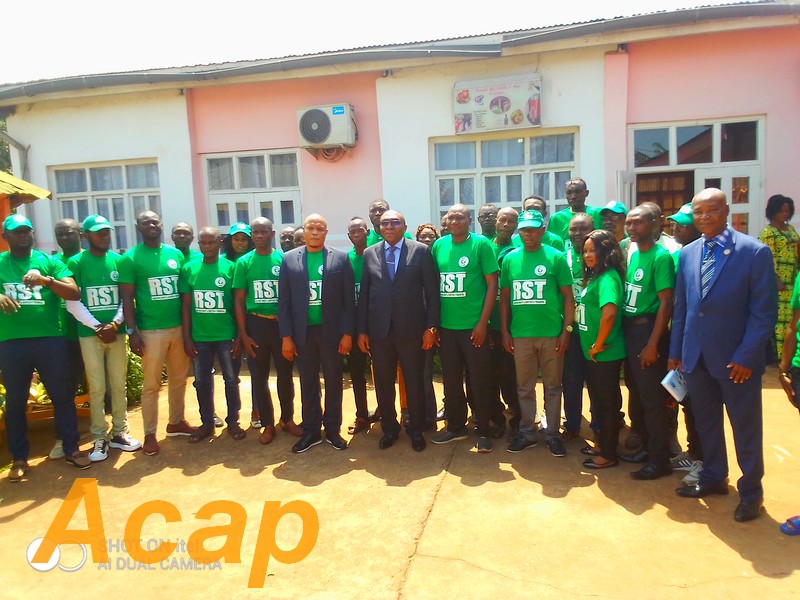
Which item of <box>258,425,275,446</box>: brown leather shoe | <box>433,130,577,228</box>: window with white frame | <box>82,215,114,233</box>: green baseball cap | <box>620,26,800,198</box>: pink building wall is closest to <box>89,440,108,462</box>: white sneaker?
<box>258,425,275,446</box>: brown leather shoe

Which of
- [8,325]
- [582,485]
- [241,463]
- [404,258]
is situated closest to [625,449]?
[582,485]

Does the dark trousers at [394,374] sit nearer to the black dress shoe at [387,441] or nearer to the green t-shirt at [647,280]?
the black dress shoe at [387,441]

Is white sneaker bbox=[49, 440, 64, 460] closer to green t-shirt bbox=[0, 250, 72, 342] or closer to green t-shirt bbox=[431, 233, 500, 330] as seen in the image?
green t-shirt bbox=[0, 250, 72, 342]

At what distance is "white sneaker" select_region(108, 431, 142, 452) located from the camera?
501 centimetres

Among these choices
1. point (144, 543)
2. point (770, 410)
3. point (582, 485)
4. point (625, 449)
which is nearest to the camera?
point (144, 543)

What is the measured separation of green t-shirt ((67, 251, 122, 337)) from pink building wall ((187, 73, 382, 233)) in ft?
16.3

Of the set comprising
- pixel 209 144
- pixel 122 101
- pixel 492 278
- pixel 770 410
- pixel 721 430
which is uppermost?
pixel 122 101

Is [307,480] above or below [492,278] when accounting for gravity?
below

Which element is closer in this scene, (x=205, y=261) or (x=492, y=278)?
(x=492, y=278)

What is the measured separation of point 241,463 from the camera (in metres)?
4.68

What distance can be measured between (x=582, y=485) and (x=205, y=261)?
348 centimetres

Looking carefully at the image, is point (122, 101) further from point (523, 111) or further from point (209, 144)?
point (523, 111)

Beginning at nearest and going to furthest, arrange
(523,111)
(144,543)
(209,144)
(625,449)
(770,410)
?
(144,543)
(625,449)
(770,410)
(523,111)
(209,144)

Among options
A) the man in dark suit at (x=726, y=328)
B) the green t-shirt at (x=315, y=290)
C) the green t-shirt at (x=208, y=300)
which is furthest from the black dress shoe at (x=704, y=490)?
the green t-shirt at (x=208, y=300)
